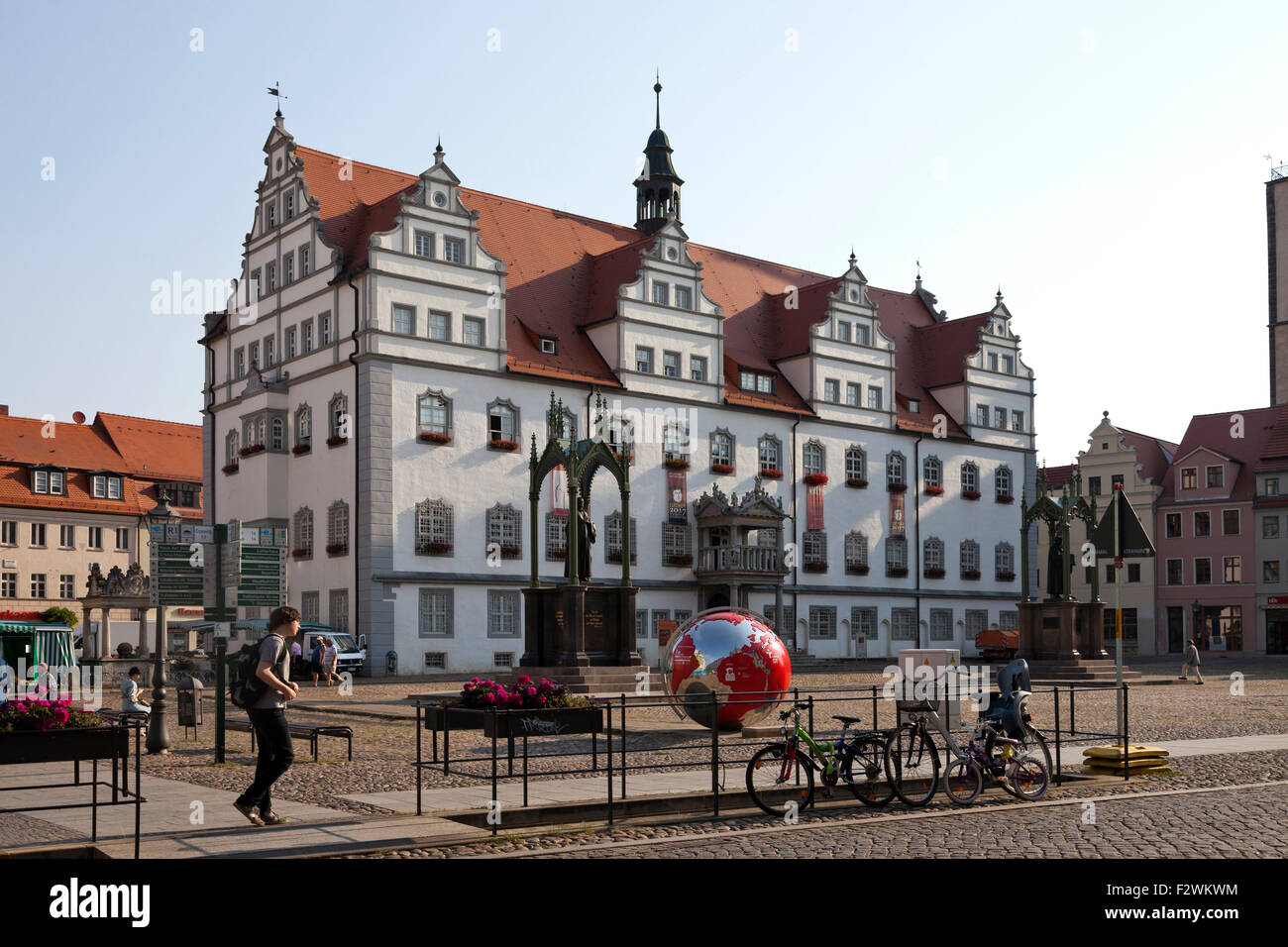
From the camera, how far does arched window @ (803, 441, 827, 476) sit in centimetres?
5809

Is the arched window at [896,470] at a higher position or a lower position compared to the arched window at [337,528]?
higher

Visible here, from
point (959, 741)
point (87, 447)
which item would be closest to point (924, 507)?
point (87, 447)

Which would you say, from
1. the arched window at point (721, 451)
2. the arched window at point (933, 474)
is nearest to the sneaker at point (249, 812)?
the arched window at point (721, 451)

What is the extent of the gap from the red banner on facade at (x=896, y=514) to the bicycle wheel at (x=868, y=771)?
48783 mm

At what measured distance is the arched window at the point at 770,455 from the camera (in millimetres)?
56125

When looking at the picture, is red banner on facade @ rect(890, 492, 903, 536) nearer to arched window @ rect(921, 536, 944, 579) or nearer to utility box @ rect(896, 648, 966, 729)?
arched window @ rect(921, 536, 944, 579)

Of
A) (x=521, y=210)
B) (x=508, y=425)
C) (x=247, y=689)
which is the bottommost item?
(x=247, y=689)

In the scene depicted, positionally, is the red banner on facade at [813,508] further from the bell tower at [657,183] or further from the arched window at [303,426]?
the arched window at [303,426]

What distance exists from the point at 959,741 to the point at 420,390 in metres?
34.5

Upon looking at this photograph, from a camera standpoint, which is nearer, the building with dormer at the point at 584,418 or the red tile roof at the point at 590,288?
the building with dormer at the point at 584,418

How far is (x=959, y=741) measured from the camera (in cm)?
1377

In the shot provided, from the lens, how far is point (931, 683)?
13711 millimetres

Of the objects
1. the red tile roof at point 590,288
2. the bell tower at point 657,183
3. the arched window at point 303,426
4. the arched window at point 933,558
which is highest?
the bell tower at point 657,183
